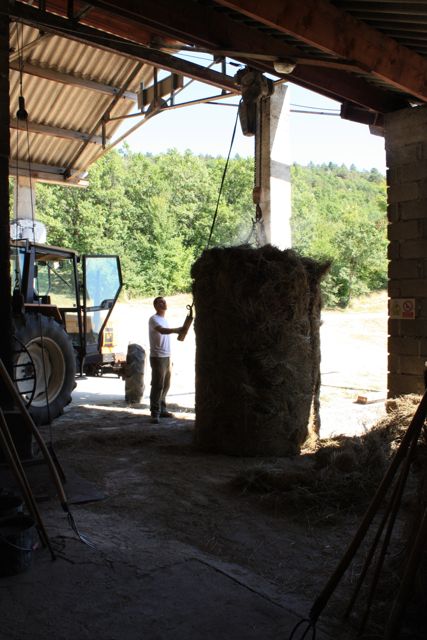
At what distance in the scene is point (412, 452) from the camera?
96.5 inches

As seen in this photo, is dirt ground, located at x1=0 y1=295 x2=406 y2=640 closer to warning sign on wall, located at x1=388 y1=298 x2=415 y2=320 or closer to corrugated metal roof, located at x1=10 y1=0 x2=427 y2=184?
warning sign on wall, located at x1=388 y1=298 x2=415 y2=320

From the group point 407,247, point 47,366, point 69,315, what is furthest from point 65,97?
point 407,247

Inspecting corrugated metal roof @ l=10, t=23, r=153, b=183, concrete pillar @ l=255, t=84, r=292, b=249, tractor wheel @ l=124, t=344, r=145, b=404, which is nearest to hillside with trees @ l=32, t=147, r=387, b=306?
corrugated metal roof @ l=10, t=23, r=153, b=183

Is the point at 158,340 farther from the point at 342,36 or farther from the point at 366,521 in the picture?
the point at 366,521

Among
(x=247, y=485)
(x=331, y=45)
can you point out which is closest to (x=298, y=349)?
(x=247, y=485)

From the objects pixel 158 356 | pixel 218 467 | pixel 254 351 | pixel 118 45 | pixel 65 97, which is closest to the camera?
pixel 218 467

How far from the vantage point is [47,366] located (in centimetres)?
827

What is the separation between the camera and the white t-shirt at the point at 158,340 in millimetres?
7824

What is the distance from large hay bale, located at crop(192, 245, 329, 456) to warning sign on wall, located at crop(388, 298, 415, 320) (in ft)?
5.60

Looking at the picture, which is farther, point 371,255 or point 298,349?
point 371,255

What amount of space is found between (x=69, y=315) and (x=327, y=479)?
6597mm

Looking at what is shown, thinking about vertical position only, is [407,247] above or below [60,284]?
above

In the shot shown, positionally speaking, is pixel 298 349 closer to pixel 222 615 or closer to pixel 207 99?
pixel 222 615

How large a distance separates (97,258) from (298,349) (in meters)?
5.13
